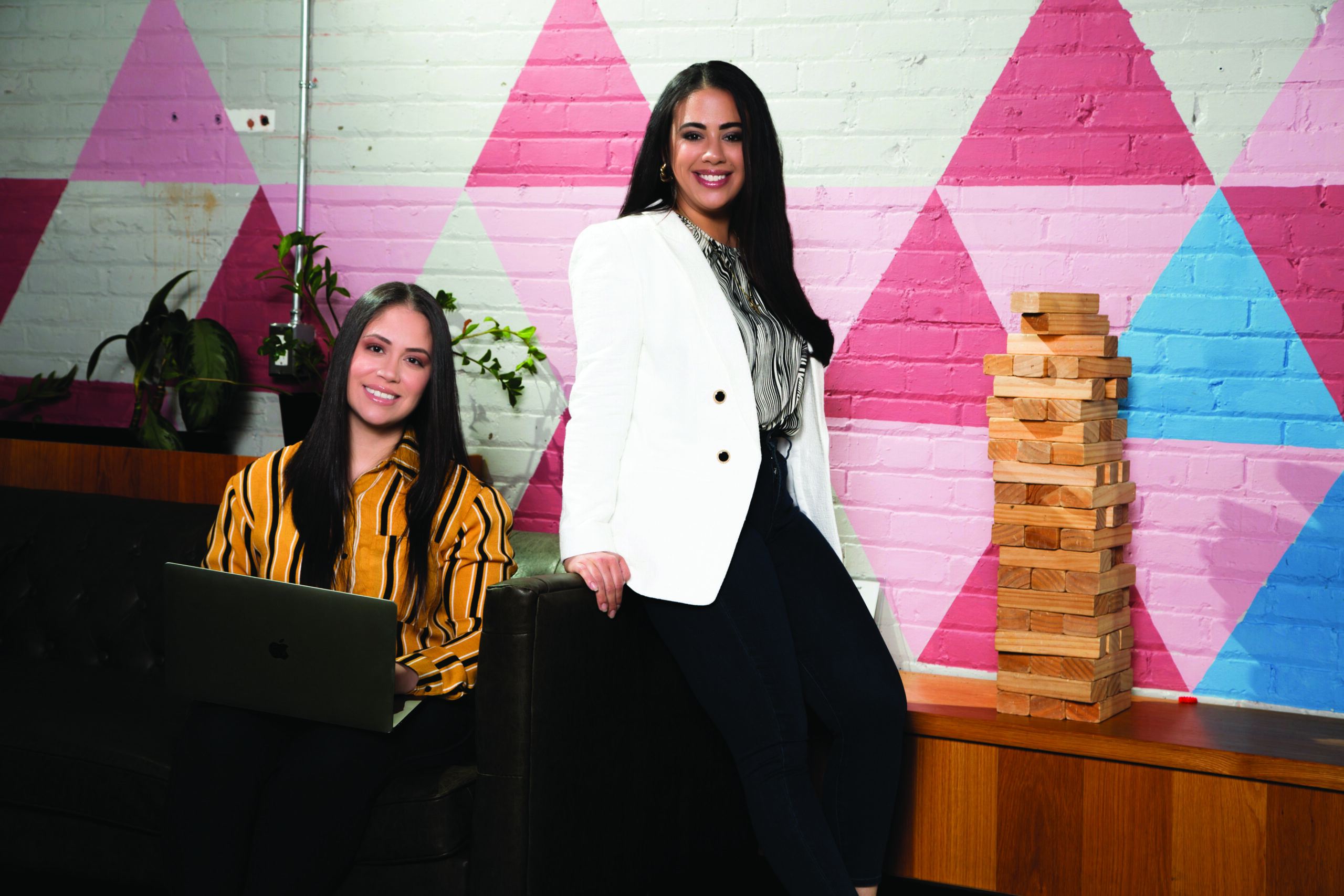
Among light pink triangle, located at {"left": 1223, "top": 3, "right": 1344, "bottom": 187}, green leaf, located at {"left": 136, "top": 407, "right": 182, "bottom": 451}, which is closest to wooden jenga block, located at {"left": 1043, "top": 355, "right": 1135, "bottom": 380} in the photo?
light pink triangle, located at {"left": 1223, "top": 3, "right": 1344, "bottom": 187}

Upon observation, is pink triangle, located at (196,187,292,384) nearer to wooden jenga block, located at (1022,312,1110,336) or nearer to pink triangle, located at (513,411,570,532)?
pink triangle, located at (513,411,570,532)

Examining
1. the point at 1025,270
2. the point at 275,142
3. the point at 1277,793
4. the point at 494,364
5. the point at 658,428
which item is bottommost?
the point at 1277,793

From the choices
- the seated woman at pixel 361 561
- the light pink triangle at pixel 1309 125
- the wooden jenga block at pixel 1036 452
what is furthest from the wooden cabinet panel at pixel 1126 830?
the light pink triangle at pixel 1309 125

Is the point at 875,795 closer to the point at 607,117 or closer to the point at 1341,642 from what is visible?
the point at 1341,642

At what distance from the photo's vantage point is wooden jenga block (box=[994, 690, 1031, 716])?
2.24 m

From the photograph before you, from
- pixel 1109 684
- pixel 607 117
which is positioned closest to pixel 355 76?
pixel 607 117

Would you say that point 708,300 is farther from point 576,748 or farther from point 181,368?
point 181,368

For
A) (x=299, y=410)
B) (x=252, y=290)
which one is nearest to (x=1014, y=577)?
(x=299, y=410)

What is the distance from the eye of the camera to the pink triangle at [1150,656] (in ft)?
8.18

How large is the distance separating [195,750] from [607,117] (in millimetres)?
1834

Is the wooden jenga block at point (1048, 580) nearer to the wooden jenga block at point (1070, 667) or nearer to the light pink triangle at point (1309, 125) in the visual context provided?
the wooden jenga block at point (1070, 667)

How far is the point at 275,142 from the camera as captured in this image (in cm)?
316

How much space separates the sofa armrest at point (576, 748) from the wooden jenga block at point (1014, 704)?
25.9 inches

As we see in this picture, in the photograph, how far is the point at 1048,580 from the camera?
221 centimetres
